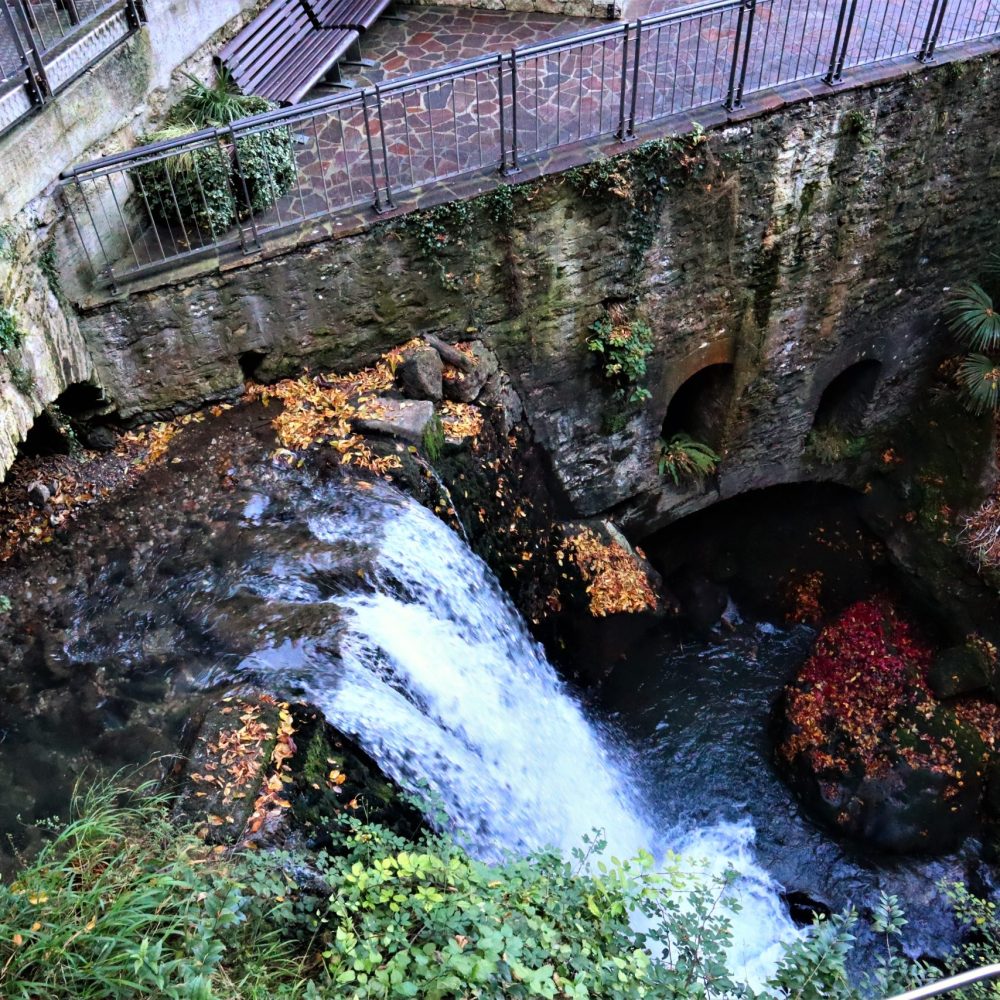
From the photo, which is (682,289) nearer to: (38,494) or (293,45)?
(293,45)

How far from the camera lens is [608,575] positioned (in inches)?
345

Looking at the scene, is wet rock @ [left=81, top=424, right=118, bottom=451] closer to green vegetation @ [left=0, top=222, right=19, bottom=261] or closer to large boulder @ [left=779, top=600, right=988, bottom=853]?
green vegetation @ [left=0, top=222, right=19, bottom=261]

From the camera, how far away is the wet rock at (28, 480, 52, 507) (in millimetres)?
6133

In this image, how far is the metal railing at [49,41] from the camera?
5.27 m

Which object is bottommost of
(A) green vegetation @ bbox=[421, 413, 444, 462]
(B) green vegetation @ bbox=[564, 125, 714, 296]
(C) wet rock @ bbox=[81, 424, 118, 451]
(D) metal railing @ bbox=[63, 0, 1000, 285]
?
(A) green vegetation @ bbox=[421, 413, 444, 462]

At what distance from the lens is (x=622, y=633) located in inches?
352

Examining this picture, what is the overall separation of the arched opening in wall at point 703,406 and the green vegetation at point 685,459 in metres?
0.16

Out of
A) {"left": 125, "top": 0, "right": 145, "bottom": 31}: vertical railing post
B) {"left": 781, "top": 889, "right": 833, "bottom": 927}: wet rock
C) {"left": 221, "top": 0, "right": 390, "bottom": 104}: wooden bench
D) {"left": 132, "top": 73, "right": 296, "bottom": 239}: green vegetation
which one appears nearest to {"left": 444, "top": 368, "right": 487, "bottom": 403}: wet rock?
{"left": 132, "top": 73, "right": 296, "bottom": 239}: green vegetation

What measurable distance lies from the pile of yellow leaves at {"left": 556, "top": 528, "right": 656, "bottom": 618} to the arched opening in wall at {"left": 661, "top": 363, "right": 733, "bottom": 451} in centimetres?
195

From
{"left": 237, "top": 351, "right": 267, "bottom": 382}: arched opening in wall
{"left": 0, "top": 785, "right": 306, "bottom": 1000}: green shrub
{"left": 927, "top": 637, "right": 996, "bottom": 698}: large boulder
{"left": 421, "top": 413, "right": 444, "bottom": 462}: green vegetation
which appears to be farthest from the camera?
{"left": 927, "top": 637, "right": 996, "bottom": 698}: large boulder

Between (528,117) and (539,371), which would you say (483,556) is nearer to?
(539,371)

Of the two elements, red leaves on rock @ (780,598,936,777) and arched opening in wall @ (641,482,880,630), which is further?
arched opening in wall @ (641,482,880,630)

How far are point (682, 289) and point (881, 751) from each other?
5252mm

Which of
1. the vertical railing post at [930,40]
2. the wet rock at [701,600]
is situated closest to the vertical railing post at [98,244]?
the wet rock at [701,600]
